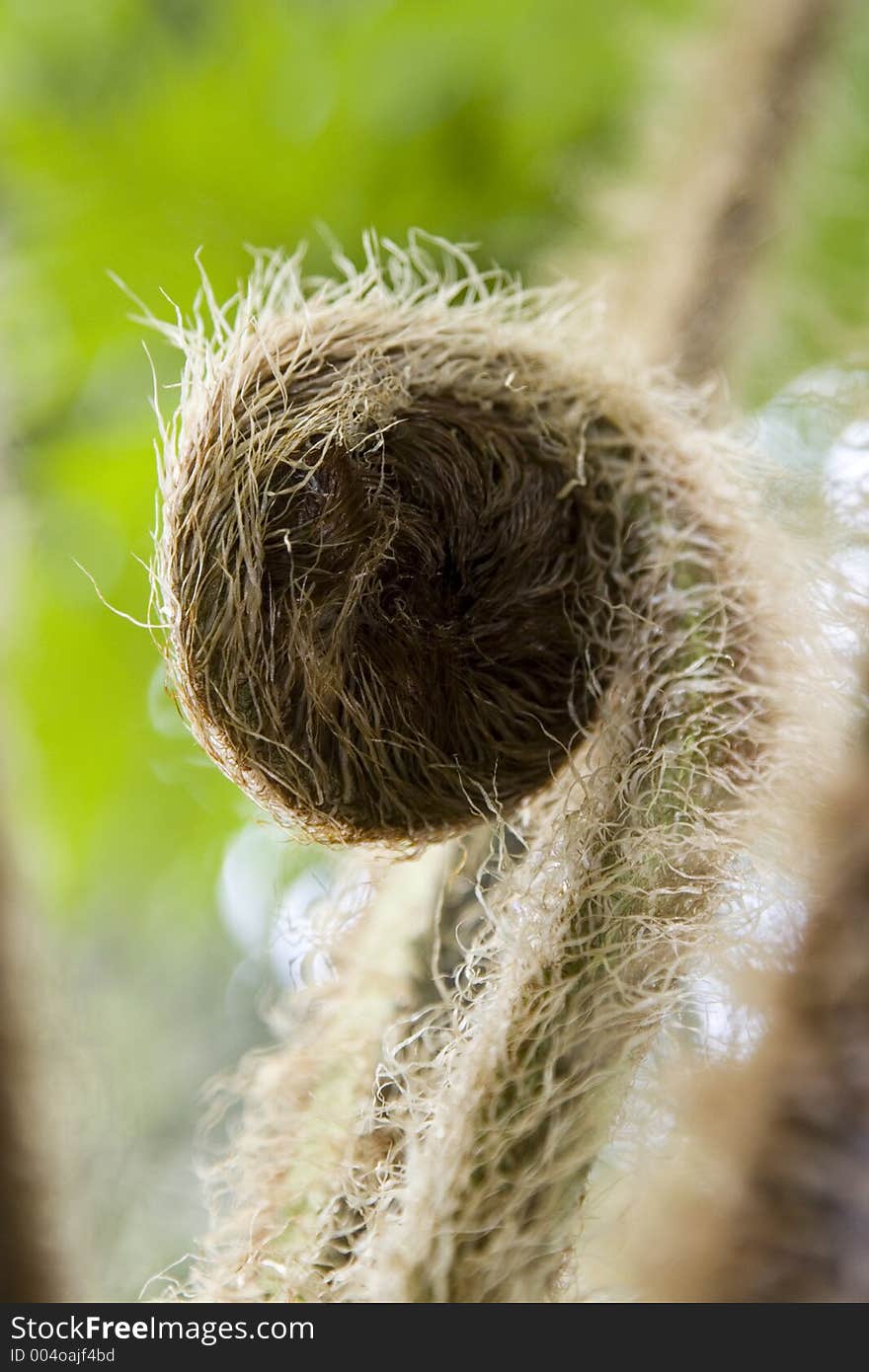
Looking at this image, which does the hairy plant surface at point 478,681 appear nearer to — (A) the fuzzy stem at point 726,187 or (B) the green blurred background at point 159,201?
(A) the fuzzy stem at point 726,187

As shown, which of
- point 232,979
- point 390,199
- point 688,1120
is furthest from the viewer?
point 232,979

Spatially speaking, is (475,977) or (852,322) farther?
(852,322)

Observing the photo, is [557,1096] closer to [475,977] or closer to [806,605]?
[475,977]

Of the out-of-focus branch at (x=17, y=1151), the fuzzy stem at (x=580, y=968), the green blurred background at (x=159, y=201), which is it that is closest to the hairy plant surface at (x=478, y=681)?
the fuzzy stem at (x=580, y=968)

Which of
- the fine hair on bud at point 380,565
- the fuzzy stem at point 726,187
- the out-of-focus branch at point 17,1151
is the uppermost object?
the fuzzy stem at point 726,187

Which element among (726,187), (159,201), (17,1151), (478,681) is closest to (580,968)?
(478,681)

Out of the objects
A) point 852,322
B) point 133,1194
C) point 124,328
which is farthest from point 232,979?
point 852,322

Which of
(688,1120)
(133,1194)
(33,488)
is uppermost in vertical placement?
(33,488)

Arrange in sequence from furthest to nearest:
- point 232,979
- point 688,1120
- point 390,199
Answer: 1. point 232,979
2. point 390,199
3. point 688,1120

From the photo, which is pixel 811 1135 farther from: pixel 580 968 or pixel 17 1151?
pixel 17 1151

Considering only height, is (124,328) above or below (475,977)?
above
